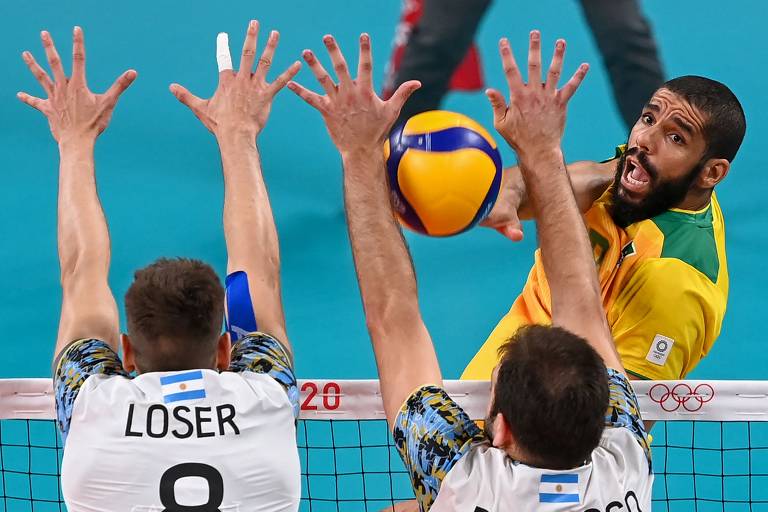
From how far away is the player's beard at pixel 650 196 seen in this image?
388 centimetres

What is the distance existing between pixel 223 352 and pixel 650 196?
1.76 metres

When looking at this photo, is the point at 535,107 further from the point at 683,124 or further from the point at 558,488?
the point at 558,488

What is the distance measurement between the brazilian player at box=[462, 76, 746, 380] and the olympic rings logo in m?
0.22

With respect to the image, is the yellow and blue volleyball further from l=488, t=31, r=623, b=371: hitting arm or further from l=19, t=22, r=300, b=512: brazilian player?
l=19, t=22, r=300, b=512: brazilian player

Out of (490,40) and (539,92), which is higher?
(490,40)

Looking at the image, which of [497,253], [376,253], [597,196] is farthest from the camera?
[497,253]

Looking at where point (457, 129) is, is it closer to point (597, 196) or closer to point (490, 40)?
point (597, 196)

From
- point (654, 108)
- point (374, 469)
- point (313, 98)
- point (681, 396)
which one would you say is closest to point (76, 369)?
point (313, 98)

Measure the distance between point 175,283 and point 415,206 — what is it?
→ 1006 mm

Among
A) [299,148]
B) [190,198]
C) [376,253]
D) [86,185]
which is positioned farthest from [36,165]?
[376,253]

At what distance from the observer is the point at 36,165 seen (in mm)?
7555

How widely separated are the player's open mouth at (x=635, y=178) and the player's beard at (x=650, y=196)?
1cm

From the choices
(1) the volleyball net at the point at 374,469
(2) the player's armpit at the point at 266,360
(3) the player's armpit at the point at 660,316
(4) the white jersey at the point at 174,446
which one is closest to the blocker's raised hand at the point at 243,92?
(2) the player's armpit at the point at 266,360

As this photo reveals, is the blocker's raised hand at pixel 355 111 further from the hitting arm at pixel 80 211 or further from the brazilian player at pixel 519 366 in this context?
the hitting arm at pixel 80 211
